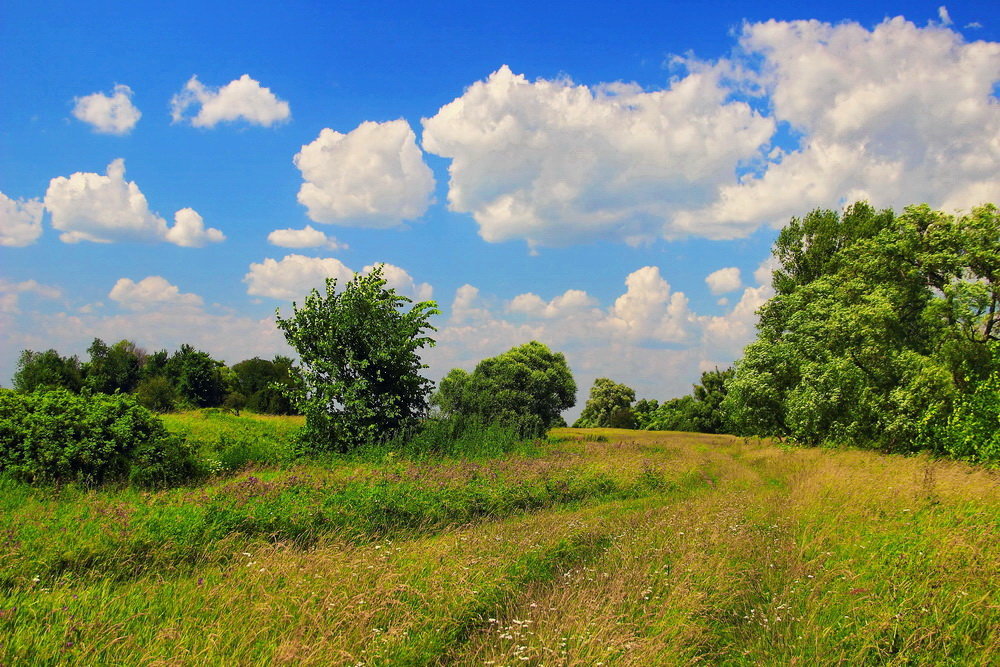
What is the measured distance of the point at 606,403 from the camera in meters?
69.1

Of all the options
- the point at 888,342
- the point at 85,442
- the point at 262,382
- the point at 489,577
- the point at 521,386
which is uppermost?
the point at 888,342

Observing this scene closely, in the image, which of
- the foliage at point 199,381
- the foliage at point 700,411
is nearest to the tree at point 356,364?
the foliage at point 199,381

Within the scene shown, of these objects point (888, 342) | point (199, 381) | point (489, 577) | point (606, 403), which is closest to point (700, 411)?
point (606, 403)

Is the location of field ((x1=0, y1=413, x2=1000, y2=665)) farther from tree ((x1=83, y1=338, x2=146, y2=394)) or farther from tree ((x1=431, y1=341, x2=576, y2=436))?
tree ((x1=83, y1=338, x2=146, y2=394))

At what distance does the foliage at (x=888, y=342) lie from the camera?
64.3 ft

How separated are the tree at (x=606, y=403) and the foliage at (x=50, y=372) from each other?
49578 mm

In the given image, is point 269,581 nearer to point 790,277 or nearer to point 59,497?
point 59,497

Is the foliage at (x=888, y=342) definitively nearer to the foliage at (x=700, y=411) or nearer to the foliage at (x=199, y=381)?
the foliage at (x=700, y=411)

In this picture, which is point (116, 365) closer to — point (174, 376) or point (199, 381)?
point (174, 376)

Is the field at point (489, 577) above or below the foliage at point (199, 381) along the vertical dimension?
below

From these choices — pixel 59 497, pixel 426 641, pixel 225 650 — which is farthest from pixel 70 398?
pixel 426 641

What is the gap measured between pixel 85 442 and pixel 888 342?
25.8m

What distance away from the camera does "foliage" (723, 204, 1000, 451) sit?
19609mm

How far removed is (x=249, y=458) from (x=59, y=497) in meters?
5.46
